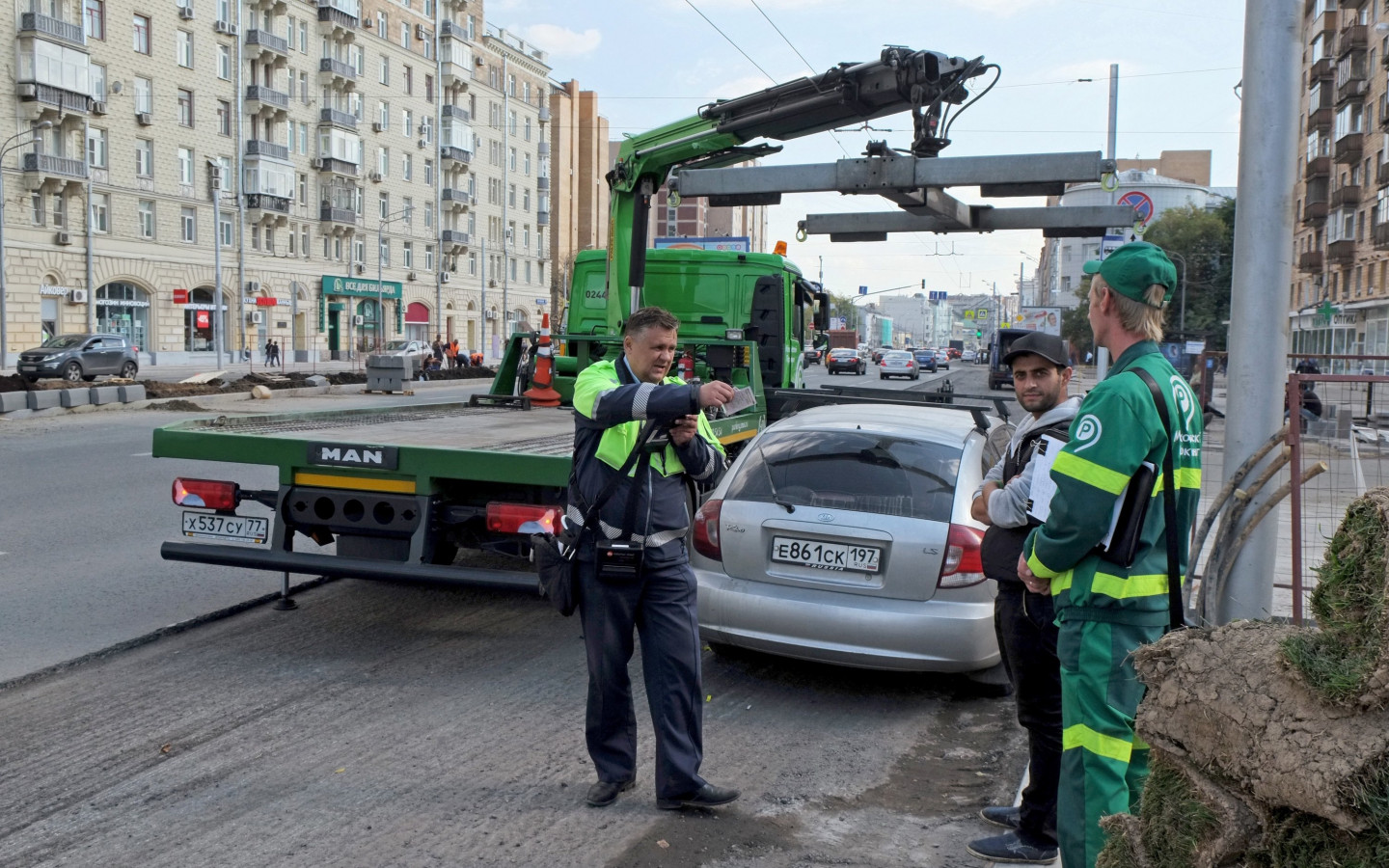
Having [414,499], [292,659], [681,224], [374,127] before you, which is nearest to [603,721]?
[414,499]

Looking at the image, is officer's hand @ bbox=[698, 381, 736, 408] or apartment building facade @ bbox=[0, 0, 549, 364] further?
apartment building facade @ bbox=[0, 0, 549, 364]

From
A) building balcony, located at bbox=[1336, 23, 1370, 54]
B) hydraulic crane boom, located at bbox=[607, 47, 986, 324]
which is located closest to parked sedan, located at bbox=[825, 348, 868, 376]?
building balcony, located at bbox=[1336, 23, 1370, 54]

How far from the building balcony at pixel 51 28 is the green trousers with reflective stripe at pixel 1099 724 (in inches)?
1927

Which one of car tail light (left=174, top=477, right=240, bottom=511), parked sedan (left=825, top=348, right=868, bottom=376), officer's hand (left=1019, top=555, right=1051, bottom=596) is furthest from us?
parked sedan (left=825, top=348, right=868, bottom=376)

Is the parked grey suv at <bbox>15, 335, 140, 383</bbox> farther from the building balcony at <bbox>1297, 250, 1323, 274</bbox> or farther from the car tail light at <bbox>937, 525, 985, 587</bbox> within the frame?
the building balcony at <bbox>1297, 250, 1323, 274</bbox>

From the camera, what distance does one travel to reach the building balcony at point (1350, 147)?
5478cm

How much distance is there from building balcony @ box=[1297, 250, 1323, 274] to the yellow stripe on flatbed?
65.5 meters

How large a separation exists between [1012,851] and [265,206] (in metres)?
56.1

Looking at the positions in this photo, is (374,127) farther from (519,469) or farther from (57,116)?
(519,469)

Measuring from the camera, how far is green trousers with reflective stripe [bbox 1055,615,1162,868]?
2.91 m

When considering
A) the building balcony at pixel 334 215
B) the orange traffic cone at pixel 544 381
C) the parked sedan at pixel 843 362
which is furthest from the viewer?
the parked sedan at pixel 843 362

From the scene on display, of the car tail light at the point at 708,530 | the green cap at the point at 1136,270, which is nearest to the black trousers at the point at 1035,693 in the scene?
the green cap at the point at 1136,270

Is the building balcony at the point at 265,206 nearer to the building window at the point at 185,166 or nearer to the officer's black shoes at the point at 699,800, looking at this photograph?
the building window at the point at 185,166

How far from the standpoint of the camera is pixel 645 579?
412 centimetres
